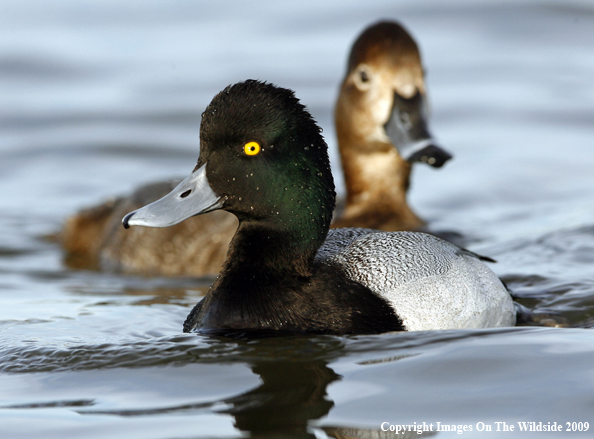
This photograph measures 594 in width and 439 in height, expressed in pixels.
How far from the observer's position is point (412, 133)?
22.4ft

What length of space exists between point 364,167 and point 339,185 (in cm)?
270

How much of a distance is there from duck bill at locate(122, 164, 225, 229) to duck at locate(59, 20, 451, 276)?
245cm

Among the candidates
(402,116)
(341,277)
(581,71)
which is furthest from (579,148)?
(341,277)

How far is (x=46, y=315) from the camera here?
551 centimetres

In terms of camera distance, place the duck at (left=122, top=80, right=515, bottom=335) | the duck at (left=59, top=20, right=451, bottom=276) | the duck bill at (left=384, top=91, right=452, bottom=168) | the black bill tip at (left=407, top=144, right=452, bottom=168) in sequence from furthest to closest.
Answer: the duck at (left=59, top=20, right=451, bottom=276)
the duck bill at (left=384, top=91, right=452, bottom=168)
the black bill tip at (left=407, top=144, right=452, bottom=168)
the duck at (left=122, top=80, right=515, bottom=335)

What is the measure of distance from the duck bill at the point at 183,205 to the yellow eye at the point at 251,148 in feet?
0.73

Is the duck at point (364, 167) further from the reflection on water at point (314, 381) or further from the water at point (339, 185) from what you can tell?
the reflection on water at point (314, 381)

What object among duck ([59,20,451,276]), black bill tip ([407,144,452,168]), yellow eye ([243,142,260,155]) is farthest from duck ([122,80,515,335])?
duck ([59,20,451,276])

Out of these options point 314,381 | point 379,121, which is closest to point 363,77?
point 379,121

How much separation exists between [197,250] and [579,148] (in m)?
5.40

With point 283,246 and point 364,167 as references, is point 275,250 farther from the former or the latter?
point 364,167

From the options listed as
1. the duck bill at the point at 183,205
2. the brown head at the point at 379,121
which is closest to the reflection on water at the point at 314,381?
the duck bill at the point at 183,205

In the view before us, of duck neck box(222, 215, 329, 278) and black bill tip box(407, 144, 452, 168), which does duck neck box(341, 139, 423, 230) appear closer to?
black bill tip box(407, 144, 452, 168)

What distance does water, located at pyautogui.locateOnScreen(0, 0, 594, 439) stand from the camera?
11.9 ft
